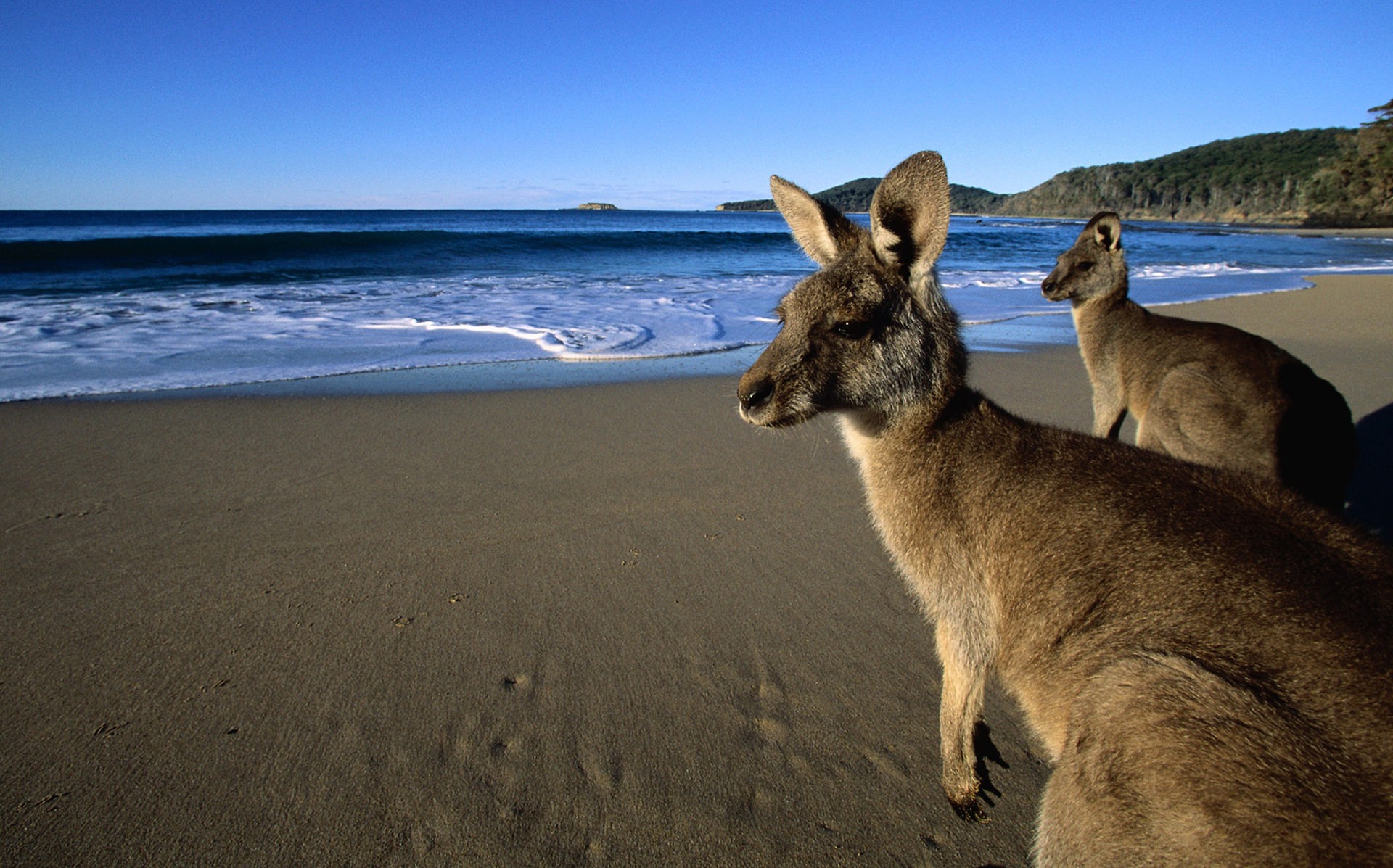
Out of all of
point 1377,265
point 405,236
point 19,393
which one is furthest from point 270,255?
point 1377,265

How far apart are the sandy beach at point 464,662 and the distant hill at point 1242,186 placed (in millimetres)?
45536

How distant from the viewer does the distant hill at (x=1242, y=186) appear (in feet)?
202

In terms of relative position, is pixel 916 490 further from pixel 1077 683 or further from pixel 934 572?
pixel 1077 683

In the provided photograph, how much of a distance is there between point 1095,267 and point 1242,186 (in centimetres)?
10308

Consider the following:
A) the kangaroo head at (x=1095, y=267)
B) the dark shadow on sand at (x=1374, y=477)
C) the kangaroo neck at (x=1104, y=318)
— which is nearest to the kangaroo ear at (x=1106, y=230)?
the kangaroo head at (x=1095, y=267)

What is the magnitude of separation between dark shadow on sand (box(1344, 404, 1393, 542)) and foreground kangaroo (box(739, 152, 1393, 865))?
355cm

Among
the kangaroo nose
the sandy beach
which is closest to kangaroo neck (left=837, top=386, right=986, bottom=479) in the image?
the kangaroo nose

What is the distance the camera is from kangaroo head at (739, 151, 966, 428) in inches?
111

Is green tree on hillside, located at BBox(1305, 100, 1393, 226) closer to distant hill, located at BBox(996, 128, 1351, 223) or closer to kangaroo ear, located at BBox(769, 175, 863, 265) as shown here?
distant hill, located at BBox(996, 128, 1351, 223)

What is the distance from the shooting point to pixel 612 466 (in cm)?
564

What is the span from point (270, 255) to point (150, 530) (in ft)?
93.0

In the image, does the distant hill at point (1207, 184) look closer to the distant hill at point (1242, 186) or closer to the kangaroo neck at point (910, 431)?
the distant hill at point (1242, 186)

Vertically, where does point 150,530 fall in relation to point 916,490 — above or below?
below

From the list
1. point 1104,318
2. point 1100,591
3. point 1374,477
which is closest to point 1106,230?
point 1104,318
